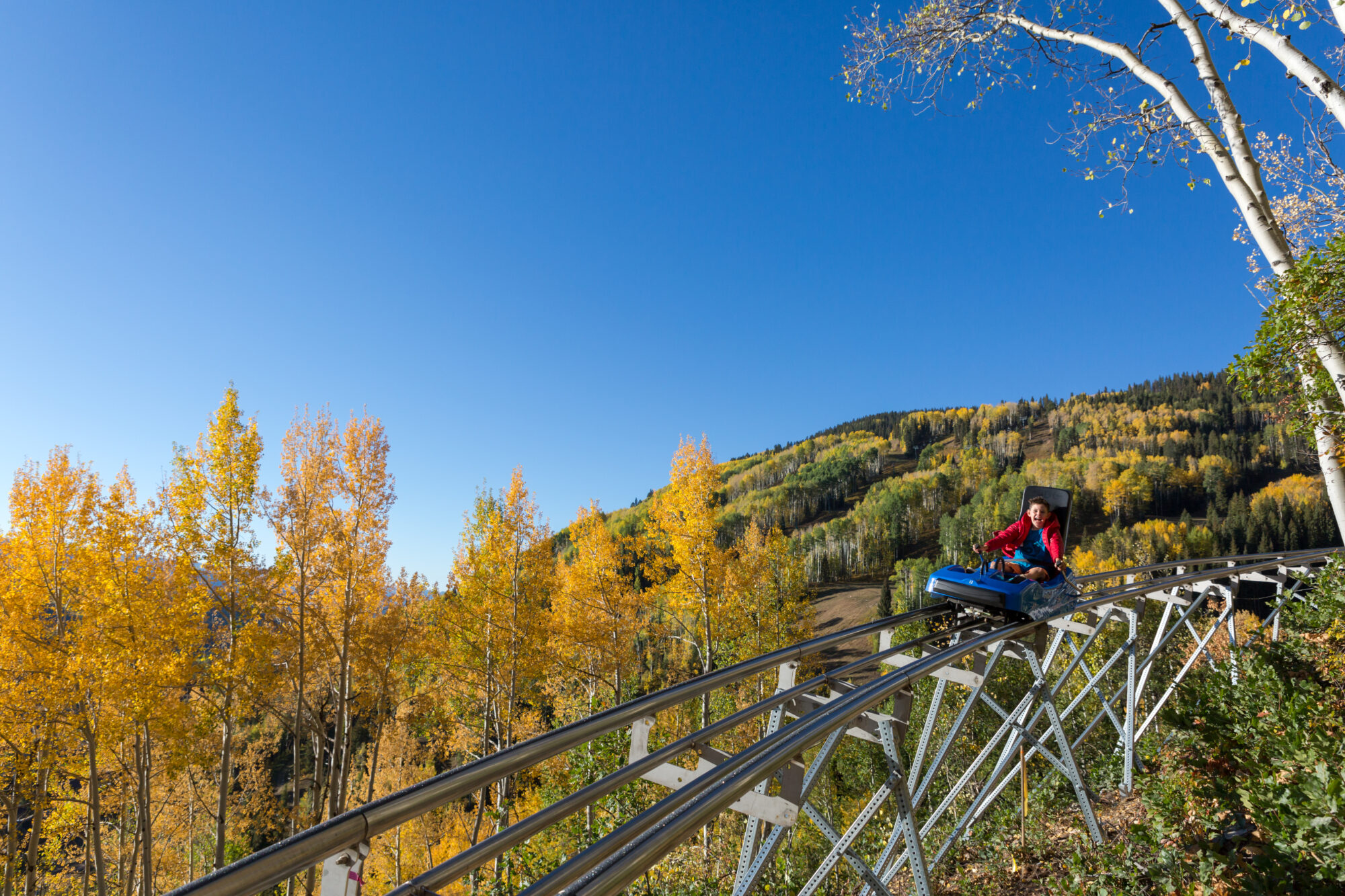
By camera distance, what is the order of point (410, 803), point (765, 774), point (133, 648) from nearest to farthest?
point (410, 803) → point (765, 774) → point (133, 648)

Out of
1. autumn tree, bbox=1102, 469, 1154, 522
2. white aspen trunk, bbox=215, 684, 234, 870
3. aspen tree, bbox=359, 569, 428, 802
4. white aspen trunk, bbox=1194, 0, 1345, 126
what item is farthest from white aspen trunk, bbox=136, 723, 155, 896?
autumn tree, bbox=1102, 469, 1154, 522

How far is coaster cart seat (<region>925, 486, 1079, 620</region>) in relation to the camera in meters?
4.95

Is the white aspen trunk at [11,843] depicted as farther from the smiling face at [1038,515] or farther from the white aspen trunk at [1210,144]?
the white aspen trunk at [1210,144]

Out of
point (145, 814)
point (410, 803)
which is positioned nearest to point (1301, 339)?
point (410, 803)

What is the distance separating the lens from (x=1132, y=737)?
20.4 feet

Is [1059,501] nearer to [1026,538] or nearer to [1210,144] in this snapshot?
[1026,538]

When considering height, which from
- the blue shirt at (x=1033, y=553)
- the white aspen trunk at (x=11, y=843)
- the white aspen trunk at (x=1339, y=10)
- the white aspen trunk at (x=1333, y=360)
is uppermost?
the white aspen trunk at (x=1339, y=10)

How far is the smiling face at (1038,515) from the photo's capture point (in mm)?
5992

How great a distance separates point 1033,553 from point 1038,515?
39cm

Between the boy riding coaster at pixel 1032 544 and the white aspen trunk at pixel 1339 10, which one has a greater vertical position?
the white aspen trunk at pixel 1339 10

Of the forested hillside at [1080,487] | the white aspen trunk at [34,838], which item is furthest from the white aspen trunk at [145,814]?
the forested hillside at [1080,487]

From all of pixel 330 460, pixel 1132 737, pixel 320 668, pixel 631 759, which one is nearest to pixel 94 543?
pixel 330 460

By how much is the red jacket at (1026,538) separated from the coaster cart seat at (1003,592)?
0.08 meters

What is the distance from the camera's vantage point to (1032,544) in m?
5.99
